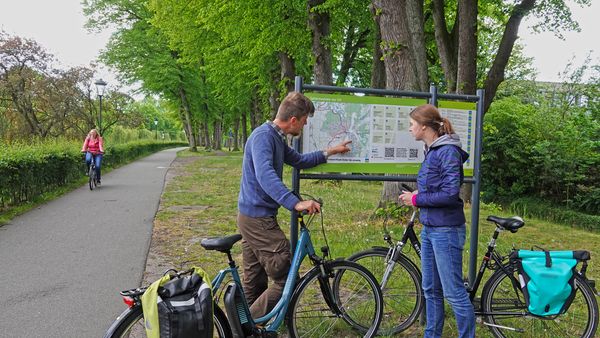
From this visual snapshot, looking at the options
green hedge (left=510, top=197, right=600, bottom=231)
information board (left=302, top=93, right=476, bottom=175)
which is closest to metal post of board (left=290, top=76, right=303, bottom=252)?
information board (left=302, top=93, right=476, bottom=175)

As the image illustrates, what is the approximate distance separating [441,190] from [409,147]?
1.03m

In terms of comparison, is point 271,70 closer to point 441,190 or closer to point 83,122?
point 83,122

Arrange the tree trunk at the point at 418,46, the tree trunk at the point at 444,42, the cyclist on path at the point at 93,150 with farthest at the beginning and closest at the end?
the cyclist on path at the point at 93,150 → the tree trunk at the point at 444,42 → the tree trunk at the point at 418,46

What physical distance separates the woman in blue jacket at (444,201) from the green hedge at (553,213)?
1277 cm

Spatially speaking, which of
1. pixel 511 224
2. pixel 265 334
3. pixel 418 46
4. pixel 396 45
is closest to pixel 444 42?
pixel 418 46

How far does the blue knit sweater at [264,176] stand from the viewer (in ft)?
10.7

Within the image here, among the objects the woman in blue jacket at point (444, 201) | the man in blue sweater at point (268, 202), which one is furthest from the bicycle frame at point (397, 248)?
the man in blue sweater at point (268, 202)

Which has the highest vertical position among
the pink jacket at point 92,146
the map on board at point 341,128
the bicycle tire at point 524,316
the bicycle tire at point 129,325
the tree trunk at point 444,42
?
the tree trunk at point 444,42

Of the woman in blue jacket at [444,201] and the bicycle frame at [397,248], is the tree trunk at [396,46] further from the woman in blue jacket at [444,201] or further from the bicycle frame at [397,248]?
the woman in blue jacket at [444,201]

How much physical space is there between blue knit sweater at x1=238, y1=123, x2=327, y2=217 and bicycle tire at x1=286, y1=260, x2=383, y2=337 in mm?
674

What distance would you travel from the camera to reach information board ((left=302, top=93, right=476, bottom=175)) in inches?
162

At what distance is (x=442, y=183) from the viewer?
11.1 ft

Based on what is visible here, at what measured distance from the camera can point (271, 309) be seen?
11.7ft

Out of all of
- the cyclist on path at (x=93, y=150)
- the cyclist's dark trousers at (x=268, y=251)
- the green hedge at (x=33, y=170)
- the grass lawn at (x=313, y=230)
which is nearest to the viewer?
the cyclist's dark trousers at (x=268, y=251)
